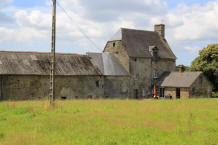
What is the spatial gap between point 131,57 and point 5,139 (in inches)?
1294

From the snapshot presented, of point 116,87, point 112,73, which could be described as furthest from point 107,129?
point 116,87

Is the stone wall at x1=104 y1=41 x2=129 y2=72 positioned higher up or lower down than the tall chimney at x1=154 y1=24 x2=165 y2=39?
lower down

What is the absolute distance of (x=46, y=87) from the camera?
34.9 m

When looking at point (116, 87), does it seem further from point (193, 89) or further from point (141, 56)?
point (193, 89)

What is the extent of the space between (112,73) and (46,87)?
10.3 meters

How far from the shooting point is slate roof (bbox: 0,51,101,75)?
33125mm

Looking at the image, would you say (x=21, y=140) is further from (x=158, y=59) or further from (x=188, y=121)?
(x=158, y=59)

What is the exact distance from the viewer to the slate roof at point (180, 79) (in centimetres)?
4306

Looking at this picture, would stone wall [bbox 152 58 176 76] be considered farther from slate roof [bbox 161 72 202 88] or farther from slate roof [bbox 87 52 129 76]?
slate roof [bbox 87 52 129 76]

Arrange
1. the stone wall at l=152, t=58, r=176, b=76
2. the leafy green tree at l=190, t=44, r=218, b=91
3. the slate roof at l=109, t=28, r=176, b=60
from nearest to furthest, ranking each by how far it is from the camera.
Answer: the slate roof at l=109, t=28, r=176, b=60
the leafy green tree at l=190, t=44, r=218, b=91
the stone wall at l=152, t=58, r=176, b=76

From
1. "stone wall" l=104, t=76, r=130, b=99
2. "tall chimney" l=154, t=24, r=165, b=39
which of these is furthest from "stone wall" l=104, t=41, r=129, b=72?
"tall chimney" l=154, t=24, r=165, b=39

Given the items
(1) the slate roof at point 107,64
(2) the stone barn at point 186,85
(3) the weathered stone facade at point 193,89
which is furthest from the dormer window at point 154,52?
(1) the slate roof at point 107,64

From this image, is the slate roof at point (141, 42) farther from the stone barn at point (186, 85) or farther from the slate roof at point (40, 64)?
the slate roof at point (40, 64)

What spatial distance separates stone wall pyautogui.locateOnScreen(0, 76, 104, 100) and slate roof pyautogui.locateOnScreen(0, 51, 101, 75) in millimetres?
665
